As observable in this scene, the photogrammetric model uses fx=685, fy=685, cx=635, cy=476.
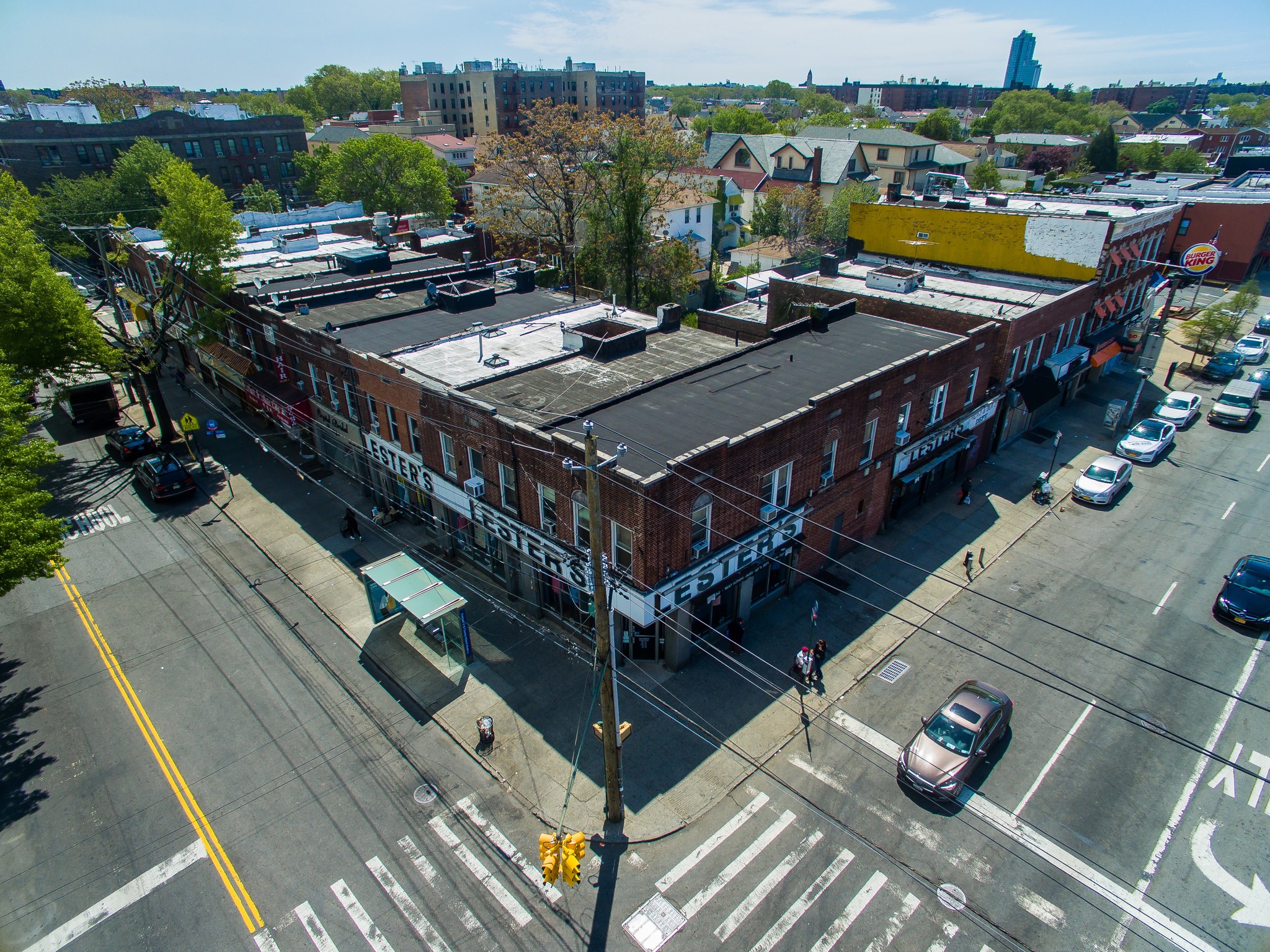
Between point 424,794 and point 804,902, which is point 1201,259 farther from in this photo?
point 424,794

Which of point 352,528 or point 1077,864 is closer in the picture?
point 1077,864

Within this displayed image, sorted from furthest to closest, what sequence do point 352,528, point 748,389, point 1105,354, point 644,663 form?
point 1105,354, point 352,528, point 748,389, point 644,663

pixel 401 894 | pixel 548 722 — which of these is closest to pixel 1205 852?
pixel 548 722

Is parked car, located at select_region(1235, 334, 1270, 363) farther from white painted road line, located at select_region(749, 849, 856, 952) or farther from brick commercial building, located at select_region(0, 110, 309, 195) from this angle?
brick commercial building, located at select_region(0, 110, 309, 195)

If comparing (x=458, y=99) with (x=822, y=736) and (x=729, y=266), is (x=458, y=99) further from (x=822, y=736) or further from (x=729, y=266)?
(x=822, y=736)

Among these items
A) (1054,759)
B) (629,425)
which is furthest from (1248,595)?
(629,425)

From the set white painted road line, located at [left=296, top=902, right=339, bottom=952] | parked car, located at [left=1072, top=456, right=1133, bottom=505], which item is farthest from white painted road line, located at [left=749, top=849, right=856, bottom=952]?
parked car, located at [left=1072, top=456, right=1133, bottom=505]
